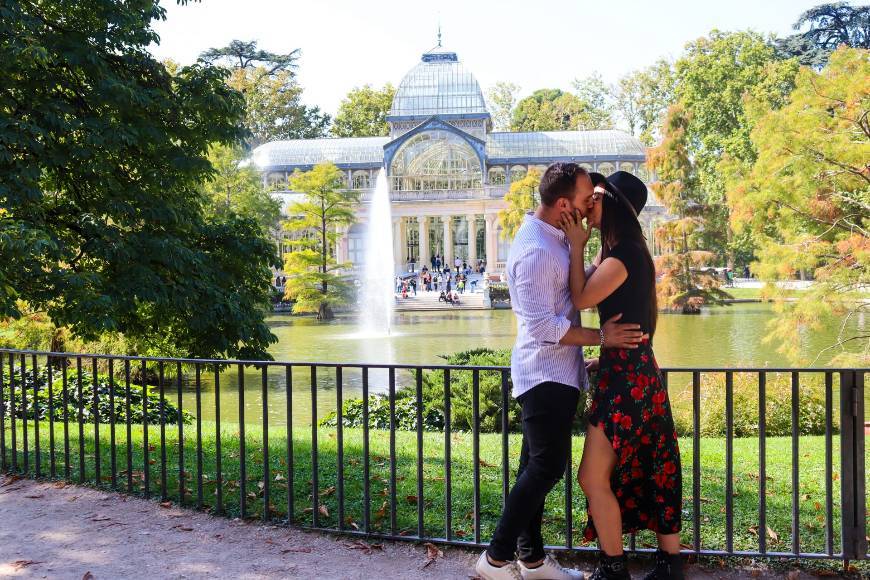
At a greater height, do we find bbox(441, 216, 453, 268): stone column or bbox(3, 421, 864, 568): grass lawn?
bbox(441, 216, 453, 268): stone column

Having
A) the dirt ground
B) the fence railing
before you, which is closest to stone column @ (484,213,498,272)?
the fence railing

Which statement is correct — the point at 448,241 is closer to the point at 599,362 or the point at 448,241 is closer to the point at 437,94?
the point at 437,94

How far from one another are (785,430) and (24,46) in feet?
27.6

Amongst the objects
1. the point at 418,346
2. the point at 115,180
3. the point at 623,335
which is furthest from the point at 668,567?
the point at 418,346

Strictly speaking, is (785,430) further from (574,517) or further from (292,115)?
(292,115)

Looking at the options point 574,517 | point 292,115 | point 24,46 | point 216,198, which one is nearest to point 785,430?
point 574,517

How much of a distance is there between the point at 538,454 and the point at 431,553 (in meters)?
0.98

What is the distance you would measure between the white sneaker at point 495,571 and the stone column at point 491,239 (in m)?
51.8

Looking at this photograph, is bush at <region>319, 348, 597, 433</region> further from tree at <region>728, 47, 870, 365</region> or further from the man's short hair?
tree at <region>728, 47, 870, 365</region>

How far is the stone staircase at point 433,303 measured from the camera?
115 feet

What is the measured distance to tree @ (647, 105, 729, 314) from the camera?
30.1 m

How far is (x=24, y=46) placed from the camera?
676 cm

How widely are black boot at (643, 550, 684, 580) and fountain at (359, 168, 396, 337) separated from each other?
21.1 meters

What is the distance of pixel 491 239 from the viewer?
5569 centimetres
